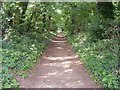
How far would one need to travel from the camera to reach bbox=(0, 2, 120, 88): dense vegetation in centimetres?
814

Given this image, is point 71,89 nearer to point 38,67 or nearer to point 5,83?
point 5,83

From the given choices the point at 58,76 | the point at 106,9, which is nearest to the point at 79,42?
the point at 106,9

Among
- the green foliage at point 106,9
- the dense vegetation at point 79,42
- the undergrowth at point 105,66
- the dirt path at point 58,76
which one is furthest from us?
the green foliage at point 106,9

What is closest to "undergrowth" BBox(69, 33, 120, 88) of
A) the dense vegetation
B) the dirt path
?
the dense vegetation

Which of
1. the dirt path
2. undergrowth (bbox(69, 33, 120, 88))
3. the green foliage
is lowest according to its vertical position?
the dirt path

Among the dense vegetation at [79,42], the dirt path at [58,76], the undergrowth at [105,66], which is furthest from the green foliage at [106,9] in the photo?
the dirt path at [58,76]

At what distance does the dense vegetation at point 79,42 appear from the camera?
26.7ft

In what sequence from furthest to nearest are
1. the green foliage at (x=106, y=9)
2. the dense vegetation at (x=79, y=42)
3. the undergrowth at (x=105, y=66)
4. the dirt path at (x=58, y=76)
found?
the green foliage at (x=106, y=9)
the dense vegetation at (x=79, y=42)
the dirt path at (x=58, y=76)
the undergrowth at (x=105, y=66)

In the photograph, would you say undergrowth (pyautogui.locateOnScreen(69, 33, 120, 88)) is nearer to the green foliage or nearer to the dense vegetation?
the dense vegetation

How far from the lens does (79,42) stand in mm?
16047

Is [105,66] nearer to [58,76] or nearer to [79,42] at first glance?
[58,76]

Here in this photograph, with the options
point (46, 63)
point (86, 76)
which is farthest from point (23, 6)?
point (86, 76)

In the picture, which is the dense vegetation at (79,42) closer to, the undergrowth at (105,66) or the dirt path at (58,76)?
the undergrowth at (105,66)

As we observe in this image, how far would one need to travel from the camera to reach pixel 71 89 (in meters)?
7.25
